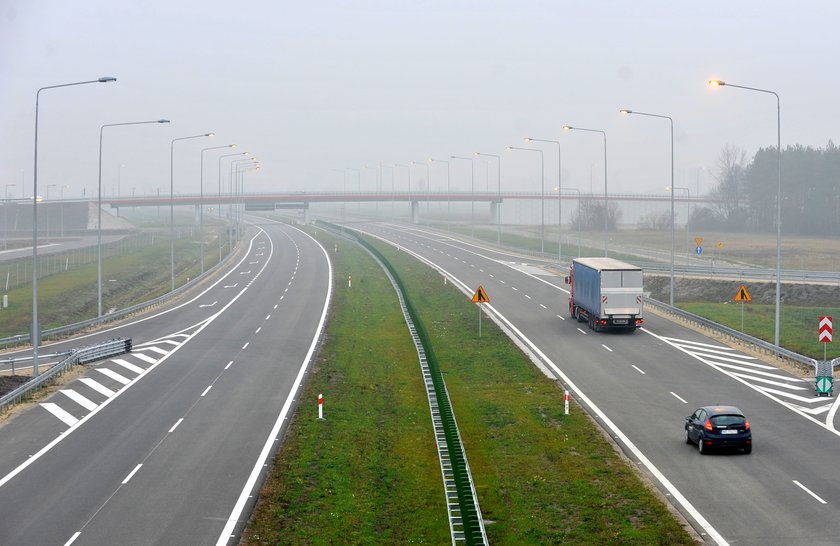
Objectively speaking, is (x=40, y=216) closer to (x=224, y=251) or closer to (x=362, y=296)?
(x=224, y=251)

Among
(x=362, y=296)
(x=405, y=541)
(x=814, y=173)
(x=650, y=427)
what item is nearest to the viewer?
(x=405, y=541)

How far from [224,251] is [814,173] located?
88.0 meters

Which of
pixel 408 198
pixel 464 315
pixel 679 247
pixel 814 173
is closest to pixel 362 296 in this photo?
pixel 464 315

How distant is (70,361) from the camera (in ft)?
132

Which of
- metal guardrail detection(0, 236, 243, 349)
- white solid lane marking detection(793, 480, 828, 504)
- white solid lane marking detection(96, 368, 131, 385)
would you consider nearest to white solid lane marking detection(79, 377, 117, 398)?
white solid lane marking detection(96, 368, 131, 385)

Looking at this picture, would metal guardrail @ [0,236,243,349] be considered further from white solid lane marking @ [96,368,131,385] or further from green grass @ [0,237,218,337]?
white solid lane marking @ [96,368,131,385]

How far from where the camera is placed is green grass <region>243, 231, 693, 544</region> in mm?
20406

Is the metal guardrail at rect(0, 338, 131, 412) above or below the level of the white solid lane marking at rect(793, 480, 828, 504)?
above

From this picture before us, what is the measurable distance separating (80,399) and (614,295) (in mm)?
26530

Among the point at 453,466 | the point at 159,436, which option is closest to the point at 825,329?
the point at 453,466

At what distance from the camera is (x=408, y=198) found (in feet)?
606

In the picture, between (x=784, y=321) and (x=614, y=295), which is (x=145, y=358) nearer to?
(x=614, y=295)

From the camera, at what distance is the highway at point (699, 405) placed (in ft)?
69.1

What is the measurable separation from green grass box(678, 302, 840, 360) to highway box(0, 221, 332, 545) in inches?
933
